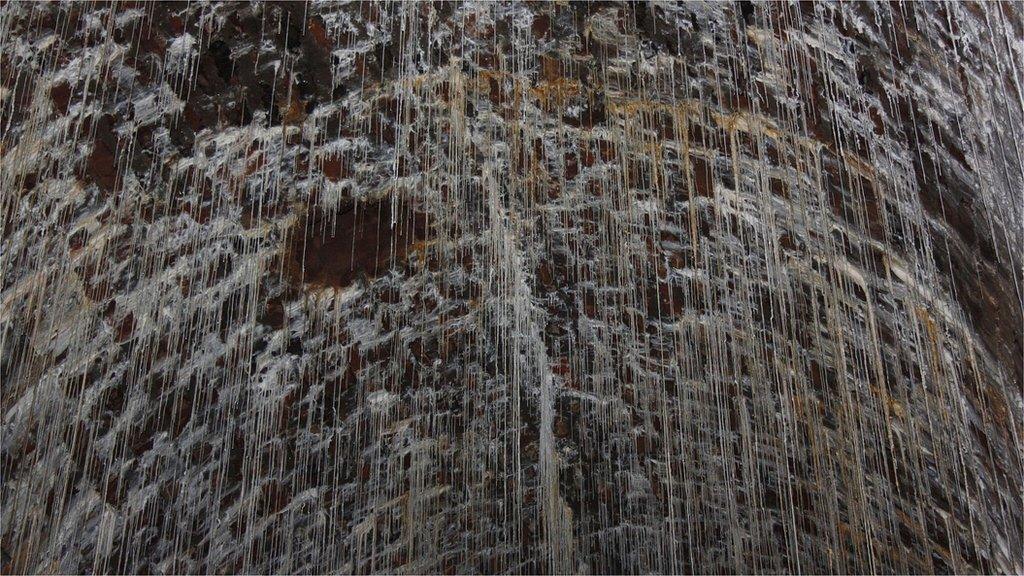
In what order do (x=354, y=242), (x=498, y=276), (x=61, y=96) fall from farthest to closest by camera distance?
1. (x=498, y=276)
2. (x=354, y=242)
3. (x=61, y=96)

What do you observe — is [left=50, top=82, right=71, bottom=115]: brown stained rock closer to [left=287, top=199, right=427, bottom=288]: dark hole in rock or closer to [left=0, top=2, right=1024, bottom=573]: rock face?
[left=0, top=2, right=1024, bottom=573]: rock face

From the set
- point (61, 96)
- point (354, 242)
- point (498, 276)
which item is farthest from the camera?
point (498, 276)

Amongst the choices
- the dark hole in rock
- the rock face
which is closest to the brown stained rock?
the rock face

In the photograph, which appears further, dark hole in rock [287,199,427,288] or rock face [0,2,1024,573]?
dark hole in rock [287,199,427,288]

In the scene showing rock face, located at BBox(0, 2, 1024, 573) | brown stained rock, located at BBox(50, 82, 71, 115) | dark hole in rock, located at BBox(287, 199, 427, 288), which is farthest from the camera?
dark hole in rock, located at BBox(287, 199, 427, 288)

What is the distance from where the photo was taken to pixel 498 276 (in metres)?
8.82

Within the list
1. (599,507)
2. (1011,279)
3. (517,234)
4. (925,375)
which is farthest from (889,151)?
(599,507)

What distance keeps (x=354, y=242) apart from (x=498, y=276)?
47.4 inches

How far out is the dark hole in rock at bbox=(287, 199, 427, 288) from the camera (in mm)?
8094

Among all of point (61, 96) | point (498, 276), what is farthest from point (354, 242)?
point (61, 96)

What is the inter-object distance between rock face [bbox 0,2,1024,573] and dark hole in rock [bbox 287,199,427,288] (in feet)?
0.08

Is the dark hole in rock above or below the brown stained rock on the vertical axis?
below

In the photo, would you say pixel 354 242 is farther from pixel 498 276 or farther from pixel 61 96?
pixel 61 96

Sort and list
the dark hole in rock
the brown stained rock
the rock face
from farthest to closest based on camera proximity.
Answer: the dark hole in rock → the brown stained rock → the rock face
